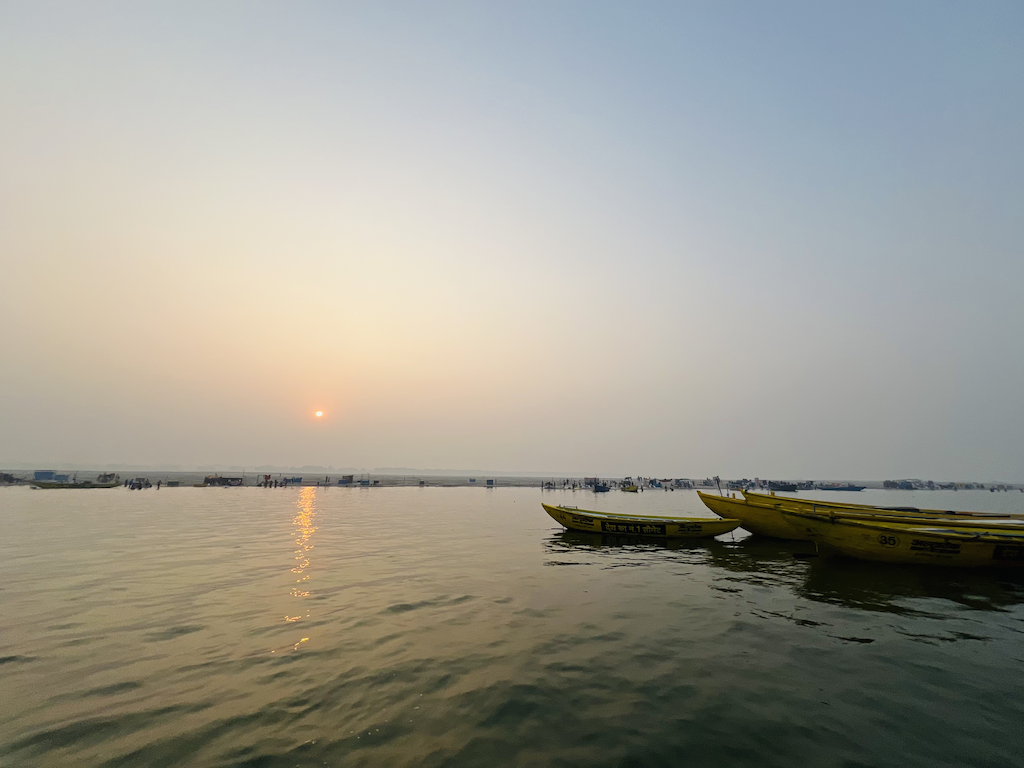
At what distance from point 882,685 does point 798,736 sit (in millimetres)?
3511

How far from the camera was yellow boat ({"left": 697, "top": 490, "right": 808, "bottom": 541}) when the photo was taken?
27.8 meters

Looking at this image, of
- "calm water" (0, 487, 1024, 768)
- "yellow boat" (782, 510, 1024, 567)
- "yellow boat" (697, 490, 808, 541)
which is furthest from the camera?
"yellow boat" (697, 490, 808, 541)

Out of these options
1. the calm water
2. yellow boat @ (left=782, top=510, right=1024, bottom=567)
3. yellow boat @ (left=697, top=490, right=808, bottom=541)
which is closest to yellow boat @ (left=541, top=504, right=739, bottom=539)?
yellow boat @ (left=697, top=490, right=808, bottom=541)

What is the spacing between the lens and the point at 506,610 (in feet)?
43.7

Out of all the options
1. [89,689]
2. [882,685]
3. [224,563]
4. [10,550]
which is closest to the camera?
[89,689]

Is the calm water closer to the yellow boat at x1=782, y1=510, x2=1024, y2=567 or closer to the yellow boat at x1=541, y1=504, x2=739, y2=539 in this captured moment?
the yellow boat at x1=782, y1=510, x2=1024, y2=567

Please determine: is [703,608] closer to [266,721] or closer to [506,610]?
[506,610]

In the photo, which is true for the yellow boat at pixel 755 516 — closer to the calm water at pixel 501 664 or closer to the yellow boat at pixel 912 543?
the yellow boat at pixel 912 543

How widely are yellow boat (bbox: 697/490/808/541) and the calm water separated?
7775 mm

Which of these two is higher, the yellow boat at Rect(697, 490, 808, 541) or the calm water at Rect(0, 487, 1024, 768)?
the yellow boat at Rect(697, 490, 808, 541)

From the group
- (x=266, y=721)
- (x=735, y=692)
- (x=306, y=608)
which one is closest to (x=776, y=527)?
(x=735, y=692)

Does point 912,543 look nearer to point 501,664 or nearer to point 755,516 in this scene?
point 755,516

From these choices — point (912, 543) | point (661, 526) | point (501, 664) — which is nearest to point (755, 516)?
point (661, 526)

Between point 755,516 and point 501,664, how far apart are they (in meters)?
25.5
